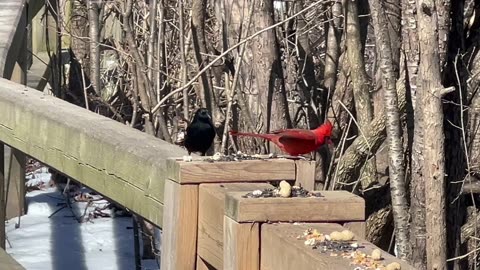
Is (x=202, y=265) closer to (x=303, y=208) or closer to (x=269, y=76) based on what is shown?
(x=303, y=208)

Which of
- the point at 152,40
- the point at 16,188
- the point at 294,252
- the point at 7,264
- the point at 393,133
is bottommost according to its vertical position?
the point at 16,188

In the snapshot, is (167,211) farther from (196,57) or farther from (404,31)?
(196,57)

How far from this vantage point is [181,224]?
1.98m

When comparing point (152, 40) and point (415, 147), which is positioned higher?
point (152, 40)

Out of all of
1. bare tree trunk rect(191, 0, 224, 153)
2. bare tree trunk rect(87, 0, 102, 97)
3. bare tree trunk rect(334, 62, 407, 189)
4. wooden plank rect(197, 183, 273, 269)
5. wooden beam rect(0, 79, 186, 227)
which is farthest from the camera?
bare tree trunk rect(87, 0, 102, 97)

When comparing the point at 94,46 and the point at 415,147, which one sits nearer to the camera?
the point at 415,147

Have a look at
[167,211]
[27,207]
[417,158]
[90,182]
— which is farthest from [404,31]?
[27,207]

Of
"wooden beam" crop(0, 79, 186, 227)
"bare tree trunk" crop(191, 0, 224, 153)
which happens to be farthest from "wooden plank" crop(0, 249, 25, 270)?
"bare tree trunk" crop(191, 0, 224, 153)

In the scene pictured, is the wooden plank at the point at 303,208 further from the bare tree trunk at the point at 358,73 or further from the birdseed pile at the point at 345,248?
the bare tree trunk at the point at 358,73

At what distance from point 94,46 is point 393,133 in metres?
2.41

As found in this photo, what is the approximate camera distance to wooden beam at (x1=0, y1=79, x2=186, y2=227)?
2215mm

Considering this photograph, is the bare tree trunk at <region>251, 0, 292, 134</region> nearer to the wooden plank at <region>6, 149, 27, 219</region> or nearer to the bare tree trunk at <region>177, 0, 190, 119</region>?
the bare tree trunk at <region>177, 0, 190, 119</region>

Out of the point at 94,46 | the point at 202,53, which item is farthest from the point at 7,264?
the point at 94,46

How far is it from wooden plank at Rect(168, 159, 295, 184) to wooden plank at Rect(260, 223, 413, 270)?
268mm
